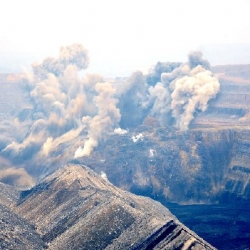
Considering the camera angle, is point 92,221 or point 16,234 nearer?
point 16,234

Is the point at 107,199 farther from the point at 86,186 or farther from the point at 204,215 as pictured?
the point at 204,215

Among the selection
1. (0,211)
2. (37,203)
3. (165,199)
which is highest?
(0,211)

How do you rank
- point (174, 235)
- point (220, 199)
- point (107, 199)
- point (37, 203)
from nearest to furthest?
point (174, 235) < point (107, 199) < point (37, 203) < point (220, 199)

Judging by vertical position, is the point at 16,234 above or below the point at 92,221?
below

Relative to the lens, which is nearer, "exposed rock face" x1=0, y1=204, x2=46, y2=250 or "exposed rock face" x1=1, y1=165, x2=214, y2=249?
"exposed rock face" x1=1, y1=165, x2=214, y2=249

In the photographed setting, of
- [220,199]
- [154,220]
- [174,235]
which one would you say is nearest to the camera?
[174,235]

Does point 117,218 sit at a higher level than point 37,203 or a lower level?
higher

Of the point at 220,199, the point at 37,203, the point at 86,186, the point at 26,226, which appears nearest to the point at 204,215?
the point at 220,199

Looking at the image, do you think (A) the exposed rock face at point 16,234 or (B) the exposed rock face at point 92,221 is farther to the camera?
(A) the exposed rock face at point 16,234
